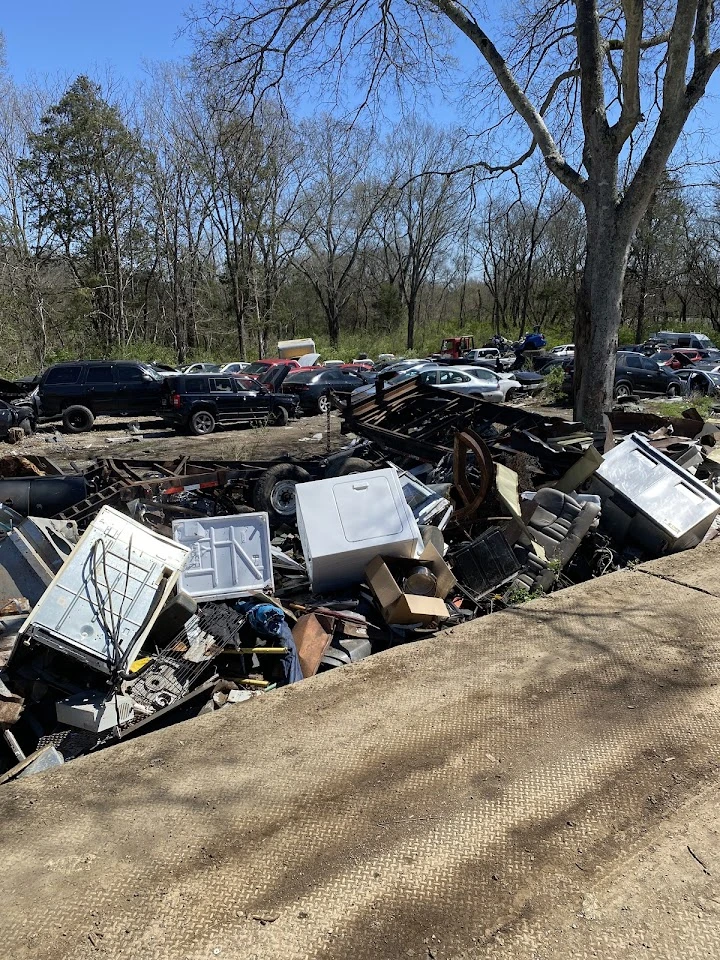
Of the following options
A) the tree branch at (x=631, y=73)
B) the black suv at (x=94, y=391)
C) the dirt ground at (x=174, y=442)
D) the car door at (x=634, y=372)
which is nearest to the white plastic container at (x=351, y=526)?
the dirt ground at (x=174, y=442)

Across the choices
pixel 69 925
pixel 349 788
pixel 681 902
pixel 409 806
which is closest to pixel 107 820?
pixel 69 925

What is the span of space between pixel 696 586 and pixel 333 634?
11.3 ft

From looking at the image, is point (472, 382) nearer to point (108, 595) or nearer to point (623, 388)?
point (623, 388)

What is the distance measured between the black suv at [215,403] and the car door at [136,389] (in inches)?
22.2

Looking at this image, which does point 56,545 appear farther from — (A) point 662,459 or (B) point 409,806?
(A) point 662,459

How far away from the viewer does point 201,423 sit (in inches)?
703

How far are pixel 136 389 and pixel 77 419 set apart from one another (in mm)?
1677

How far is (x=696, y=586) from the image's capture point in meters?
6.47

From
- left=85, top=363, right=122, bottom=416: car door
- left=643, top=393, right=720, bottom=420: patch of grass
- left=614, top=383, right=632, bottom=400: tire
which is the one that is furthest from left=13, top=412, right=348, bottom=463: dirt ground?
left=614, top=383, right=632, bottom=400: tire

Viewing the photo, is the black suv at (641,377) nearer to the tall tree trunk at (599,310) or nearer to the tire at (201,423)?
the tall tree trunk at (599,310)

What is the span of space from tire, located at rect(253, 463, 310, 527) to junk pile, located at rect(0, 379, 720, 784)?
0.02m

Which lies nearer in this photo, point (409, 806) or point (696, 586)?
point (409, 806)

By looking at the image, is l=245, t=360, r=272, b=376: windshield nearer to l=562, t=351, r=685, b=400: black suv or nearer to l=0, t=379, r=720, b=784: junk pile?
l=562, t=351, r=685, b=400: black suv

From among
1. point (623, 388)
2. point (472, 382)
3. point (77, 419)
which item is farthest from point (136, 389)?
point (623, 388)
